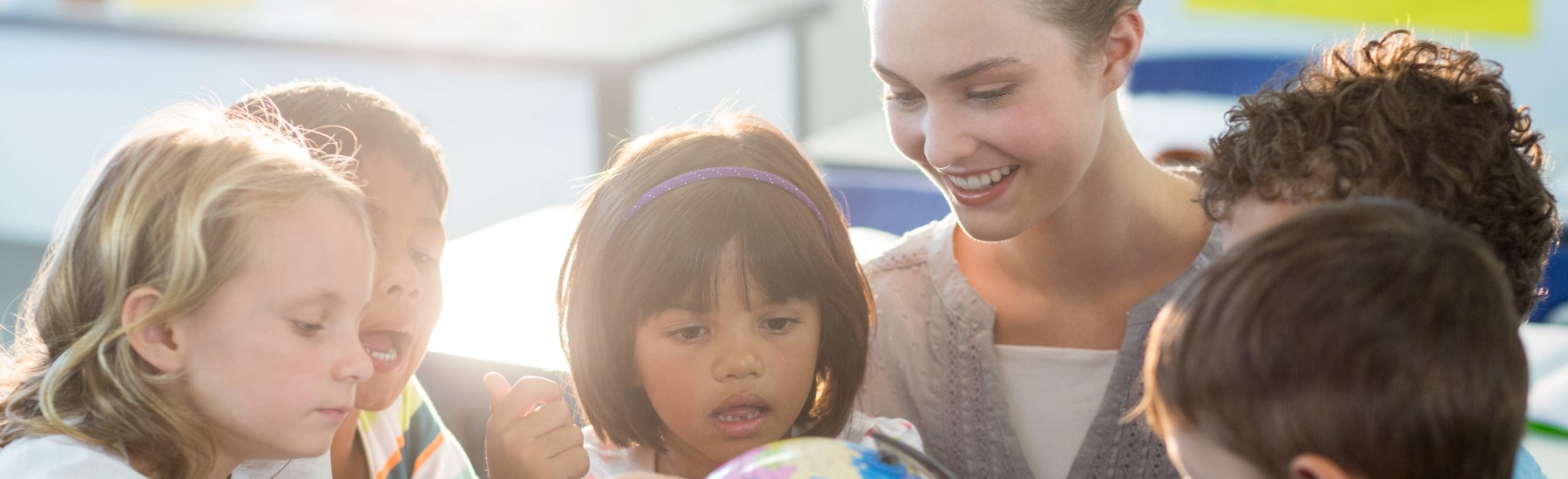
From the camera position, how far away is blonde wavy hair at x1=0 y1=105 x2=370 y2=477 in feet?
3.52

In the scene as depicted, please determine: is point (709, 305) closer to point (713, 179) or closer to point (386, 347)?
point (713, 179)

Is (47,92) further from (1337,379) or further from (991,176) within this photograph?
(1337,379)

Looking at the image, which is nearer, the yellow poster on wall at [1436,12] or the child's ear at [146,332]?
the child's ear at [146,332]

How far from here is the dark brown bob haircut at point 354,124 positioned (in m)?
1.37

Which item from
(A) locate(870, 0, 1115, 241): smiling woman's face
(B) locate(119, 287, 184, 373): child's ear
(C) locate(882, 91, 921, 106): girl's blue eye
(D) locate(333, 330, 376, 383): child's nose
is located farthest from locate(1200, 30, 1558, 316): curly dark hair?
(B) locate(119, 287, 184, 373): child's ear

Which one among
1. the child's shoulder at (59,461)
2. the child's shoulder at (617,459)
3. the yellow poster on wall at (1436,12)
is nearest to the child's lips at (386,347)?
the child's shoulder at (617,459)

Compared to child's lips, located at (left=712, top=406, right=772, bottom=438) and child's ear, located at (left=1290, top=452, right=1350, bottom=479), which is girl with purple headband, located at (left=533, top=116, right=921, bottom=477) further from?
child's ear, located at (left=1290, top=452, right=1350, bottom=479)

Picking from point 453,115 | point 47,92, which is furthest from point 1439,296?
point 47,92

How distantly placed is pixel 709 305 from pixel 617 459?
0.26 m

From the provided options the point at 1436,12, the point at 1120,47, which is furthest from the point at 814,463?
the point at 1436,12

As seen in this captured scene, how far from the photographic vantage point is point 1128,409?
1601mm

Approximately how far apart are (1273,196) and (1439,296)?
38 cm

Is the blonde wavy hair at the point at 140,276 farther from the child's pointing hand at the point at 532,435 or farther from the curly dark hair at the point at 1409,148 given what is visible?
the curly dark hair at the point at 1409,148

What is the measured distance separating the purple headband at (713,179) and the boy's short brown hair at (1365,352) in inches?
22.8
